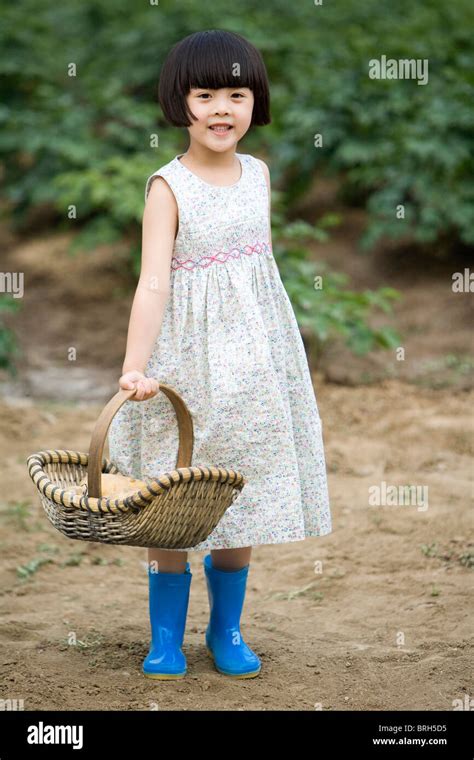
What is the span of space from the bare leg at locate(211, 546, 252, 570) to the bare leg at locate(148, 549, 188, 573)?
0.11m

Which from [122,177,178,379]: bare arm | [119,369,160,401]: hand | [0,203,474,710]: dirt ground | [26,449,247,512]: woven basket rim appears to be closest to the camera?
[26,449,247,512]: woven basket rim

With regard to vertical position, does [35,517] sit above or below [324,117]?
below

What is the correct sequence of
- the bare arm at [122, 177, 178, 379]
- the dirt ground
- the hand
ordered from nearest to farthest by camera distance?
the hand < the bare arm at [122, 177, 178, 379] < the dirt ground

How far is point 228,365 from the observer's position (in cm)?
267

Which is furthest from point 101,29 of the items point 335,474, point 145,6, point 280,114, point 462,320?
point 335,474

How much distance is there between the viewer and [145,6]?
28.9 ft

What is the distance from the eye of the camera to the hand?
8.27ft

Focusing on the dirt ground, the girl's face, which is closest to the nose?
the girl's face

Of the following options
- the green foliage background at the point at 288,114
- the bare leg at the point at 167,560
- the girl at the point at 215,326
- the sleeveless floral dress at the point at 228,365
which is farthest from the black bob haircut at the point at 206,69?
the green foliage background at the point at 288,114

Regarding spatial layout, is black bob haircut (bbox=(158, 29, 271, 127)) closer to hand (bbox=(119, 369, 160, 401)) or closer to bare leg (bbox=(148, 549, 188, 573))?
hand (bbox=(119, 369, 160, 401))

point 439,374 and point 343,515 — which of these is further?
point 439,374

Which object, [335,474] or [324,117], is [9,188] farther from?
[335,474]

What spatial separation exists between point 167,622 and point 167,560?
0.54ft

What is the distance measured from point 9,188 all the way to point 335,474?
14.8 feet
